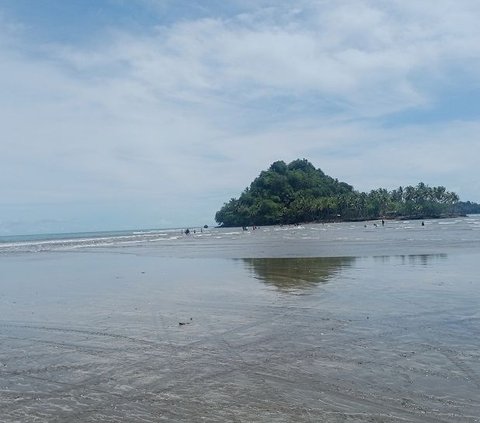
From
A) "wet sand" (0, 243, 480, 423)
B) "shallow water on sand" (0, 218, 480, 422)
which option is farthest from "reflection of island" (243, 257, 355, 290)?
"shallow water on sand" (0, 218, 480, 422)

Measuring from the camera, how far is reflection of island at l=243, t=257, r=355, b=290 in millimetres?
21453

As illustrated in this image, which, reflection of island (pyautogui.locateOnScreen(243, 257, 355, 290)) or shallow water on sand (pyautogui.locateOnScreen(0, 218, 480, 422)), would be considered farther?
reflection of island (pyautogui.locateOnScreen(243, 257, 355, 290))

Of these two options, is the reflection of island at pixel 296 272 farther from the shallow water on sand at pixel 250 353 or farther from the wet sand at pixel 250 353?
the shallow water on sand at pixel 250 353

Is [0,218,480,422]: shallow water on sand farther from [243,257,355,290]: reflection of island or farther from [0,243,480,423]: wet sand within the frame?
[243,257,355,290]: reflection of island

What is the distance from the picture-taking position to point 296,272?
26.0m

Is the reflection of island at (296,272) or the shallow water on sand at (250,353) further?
the reflection of island at (296,272)

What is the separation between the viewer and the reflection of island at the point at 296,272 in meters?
21.5

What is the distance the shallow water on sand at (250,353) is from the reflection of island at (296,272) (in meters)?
0.93

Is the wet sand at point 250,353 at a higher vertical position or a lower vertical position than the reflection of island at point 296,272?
lower

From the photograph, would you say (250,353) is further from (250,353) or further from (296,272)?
(296,272)

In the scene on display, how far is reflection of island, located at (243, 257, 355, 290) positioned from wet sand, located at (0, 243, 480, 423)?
68 centimetres

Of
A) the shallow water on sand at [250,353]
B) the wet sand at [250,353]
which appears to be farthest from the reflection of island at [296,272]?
the shallow water on sand at [250,353]

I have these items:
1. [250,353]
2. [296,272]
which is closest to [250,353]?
[250,353]

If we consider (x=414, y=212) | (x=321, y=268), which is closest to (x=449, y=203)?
(x=414, y=212)
